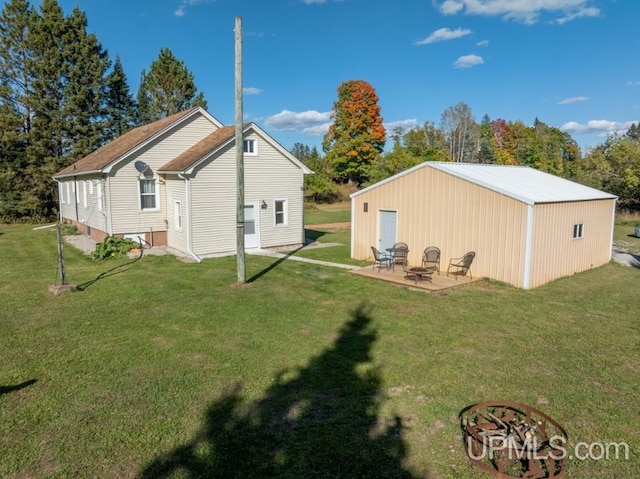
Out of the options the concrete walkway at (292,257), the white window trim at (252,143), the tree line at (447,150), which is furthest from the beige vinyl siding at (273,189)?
the tree line at (447,150)

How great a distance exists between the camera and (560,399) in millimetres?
5637

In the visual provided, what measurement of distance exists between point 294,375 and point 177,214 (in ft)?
41.0

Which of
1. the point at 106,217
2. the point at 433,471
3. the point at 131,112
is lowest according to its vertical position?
the point at 433,471

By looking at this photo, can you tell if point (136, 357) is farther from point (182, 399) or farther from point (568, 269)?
point (568, 269)

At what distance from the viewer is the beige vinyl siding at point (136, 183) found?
17156 millimetres

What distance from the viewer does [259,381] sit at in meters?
6.14

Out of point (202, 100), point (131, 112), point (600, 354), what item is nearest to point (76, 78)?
point (131, 112)

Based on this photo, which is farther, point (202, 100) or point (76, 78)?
point (202, 100)

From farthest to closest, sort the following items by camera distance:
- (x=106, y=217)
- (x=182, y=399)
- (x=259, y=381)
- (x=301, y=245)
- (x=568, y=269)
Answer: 1. (x=301, y=245)
2. (x=106, y=217)
3. (x=568, y=269)
4. (x=259, y=381)
5. (x=182, y=399)

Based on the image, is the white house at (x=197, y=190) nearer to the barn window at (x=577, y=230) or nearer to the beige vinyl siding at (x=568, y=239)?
the beige vinyl siding at (x=568, y=239)

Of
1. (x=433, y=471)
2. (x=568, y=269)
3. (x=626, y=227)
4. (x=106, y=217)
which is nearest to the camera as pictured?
(x=433, y=471)

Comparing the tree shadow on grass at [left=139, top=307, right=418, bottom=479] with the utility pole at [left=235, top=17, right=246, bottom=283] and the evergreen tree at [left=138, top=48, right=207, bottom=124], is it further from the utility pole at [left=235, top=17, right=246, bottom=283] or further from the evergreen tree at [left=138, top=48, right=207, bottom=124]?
the evergreen tree at [left=138, top=48, right=207, bottom=124]

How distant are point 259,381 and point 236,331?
7.19ft

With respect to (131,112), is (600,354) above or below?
below
